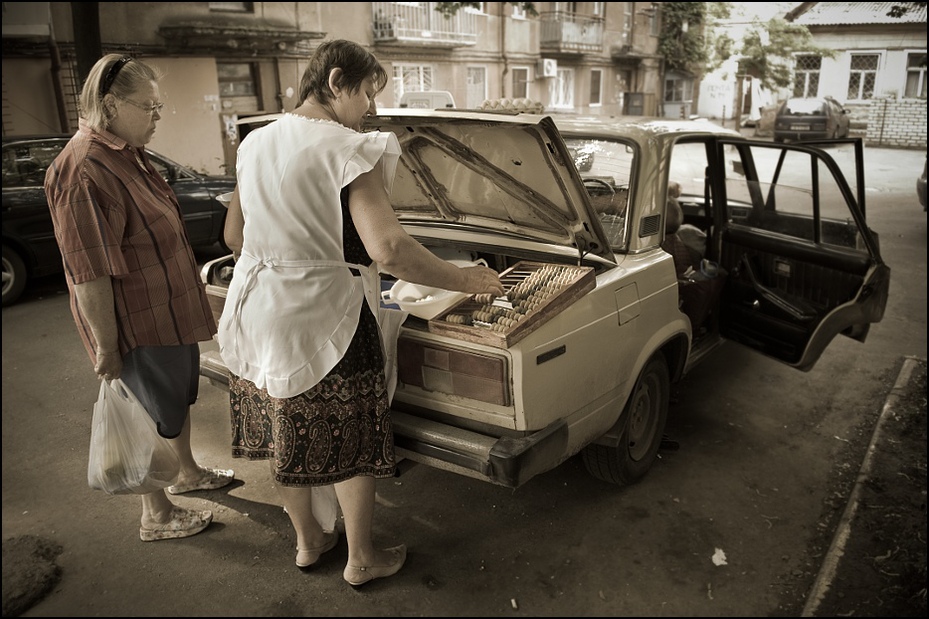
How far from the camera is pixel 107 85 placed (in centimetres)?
255

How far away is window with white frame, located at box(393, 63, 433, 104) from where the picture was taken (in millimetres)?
20156

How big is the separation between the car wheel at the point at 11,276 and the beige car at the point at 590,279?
4591 mm

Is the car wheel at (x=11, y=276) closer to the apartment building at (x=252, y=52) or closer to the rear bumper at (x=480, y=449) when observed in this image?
the apartment building at (x=252, y=52)

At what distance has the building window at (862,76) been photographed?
92.2 feet

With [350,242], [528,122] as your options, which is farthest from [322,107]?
[528,122]

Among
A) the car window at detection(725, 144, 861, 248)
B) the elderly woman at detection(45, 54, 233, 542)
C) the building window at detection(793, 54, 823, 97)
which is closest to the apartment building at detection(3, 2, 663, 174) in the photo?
the car window at detection(725, 144, 861, 248)

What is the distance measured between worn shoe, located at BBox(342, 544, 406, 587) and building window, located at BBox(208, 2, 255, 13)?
15.3 m

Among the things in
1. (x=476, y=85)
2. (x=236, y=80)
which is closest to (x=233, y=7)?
(x=236, y=80)

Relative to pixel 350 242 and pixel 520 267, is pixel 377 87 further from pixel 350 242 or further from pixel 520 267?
pixel 520 267

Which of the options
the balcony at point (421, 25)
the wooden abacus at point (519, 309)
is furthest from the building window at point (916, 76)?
the wooden abacus at point (519, 309)

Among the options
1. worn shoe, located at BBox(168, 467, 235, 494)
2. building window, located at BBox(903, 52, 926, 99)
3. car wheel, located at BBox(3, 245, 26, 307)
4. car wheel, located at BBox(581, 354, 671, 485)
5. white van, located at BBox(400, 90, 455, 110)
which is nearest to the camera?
car wheel, located at BBox(581, 354, 671, 485)

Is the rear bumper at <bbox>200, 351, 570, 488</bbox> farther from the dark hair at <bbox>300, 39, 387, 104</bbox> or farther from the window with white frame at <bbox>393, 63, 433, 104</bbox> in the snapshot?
the window with white frame at <bbox>393, 63, 433, 104</bbox>

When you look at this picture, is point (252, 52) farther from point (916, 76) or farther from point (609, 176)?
point (916, 76)

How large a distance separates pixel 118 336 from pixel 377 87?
1390 millimetres
